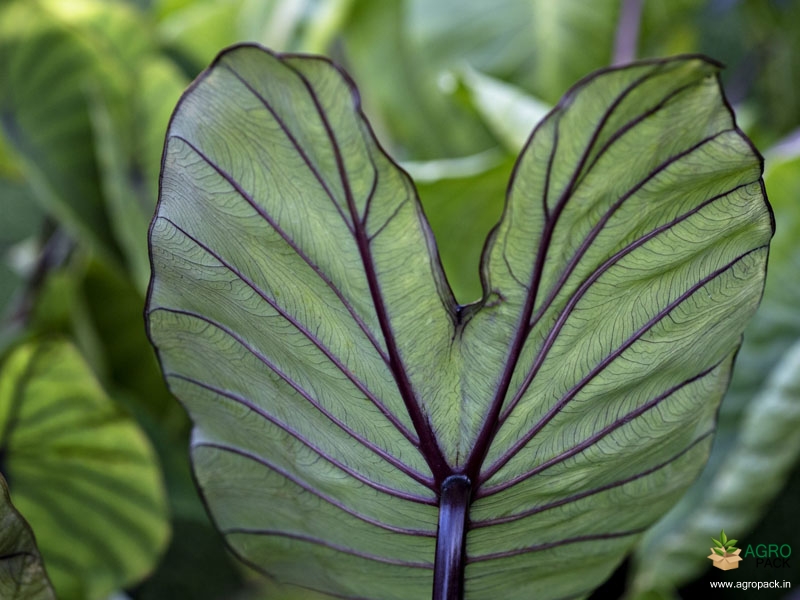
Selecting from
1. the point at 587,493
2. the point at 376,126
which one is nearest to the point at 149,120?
the point at 376,126

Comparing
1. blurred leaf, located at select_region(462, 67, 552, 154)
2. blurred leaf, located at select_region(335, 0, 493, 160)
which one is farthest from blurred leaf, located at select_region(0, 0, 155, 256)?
blurred leaf, located at select_region(462, 67, 552, 154)

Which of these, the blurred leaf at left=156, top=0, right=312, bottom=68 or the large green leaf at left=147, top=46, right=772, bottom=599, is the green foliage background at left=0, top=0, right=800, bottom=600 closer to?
the blurred leaf at left=156, top=0, right=312, bottom=68

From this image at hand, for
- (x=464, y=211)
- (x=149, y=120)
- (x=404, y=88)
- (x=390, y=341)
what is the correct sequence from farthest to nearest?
(x=404, y=88)
(x=149, y=120)
(x=464, y=211)
(x=390, y=341)

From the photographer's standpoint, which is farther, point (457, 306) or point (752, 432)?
point (752, 432)

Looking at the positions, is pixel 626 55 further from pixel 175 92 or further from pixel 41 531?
pixel 41 531

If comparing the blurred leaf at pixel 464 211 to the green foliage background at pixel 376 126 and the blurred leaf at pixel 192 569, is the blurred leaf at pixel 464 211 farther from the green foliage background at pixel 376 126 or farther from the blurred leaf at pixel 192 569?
the blurred leaf at pixel 192 569

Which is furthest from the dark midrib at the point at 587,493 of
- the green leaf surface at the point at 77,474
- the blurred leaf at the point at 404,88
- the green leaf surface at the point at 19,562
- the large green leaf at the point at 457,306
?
the blurred leaf at the point at 404,88

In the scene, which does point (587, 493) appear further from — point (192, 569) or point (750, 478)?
point (192, 569)

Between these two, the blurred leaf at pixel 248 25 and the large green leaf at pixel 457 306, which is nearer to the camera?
the large green leaf at pixel 457 306
